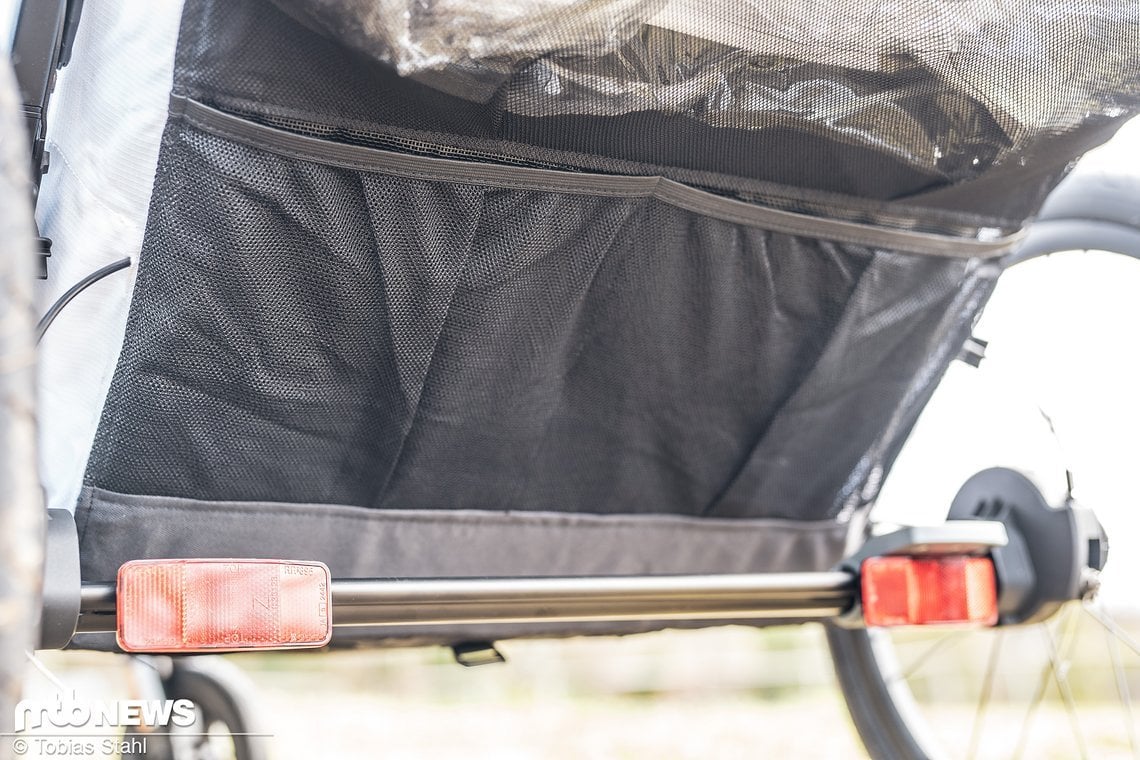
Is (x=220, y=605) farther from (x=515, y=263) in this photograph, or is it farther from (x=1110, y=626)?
(x=1110, y=626)

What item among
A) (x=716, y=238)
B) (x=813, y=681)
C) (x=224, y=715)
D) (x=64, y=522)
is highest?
(x=716, y=238)

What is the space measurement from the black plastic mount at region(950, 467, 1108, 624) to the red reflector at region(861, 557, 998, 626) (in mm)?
36

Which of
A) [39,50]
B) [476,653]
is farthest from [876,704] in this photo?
[39,50]

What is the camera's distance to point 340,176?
2.54ft

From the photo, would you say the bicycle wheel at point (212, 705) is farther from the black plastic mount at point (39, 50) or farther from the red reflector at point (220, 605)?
the black plastic mount at point (39, 50)

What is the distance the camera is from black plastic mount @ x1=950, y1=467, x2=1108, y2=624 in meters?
1.03

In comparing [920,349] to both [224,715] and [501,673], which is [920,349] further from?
[501,673]

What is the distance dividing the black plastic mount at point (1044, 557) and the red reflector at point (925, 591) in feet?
0.12

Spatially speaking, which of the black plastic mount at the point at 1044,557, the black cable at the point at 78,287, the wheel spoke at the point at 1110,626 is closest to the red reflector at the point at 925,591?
the black plastic mount at the point at 1044,557

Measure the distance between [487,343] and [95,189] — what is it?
362 millimetres

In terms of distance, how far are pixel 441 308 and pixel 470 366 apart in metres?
0.09

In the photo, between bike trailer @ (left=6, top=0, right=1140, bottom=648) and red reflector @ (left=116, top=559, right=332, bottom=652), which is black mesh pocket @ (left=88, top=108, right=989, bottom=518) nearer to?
bike trailer @ (left=6, top=0, right=1140, bottom=648)

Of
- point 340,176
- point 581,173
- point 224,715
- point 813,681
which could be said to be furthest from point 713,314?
point 813,681

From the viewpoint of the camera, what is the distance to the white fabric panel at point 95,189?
696 millimetres
